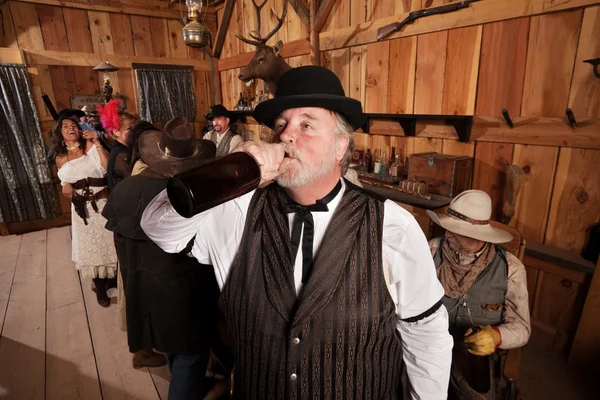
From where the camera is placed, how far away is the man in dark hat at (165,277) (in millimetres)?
1735

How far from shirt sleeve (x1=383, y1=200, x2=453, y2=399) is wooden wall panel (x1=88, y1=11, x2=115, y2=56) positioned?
5692mm

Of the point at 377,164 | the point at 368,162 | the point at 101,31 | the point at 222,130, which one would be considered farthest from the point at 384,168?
the point at 101,31

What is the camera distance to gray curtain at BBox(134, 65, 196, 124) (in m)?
5.45

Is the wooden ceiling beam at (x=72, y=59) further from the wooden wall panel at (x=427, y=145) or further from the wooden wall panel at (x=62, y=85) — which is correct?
the wooden wall panel at (x=427, y=145)

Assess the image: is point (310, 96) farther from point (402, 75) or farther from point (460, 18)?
point (402, 75)

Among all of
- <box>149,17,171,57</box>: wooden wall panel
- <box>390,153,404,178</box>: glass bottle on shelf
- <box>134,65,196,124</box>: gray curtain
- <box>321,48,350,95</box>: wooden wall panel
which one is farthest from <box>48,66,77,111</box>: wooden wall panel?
<box>390,153,404,178</box>: glass bottle on shelf

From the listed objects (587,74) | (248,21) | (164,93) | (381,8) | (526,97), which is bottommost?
(526,97)

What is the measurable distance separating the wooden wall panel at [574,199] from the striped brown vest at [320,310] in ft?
6.32

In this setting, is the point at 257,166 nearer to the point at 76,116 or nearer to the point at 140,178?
the point at 140,178

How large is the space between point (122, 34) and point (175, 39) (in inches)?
31.5

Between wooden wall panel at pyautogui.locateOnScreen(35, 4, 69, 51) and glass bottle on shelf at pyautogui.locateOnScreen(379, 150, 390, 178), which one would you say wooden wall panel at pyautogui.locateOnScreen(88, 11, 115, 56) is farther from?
glass bottle on shelf at pyautogui.locateOnScreen(379, 150, 390, 178)

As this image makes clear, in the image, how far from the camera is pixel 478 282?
1.73 metres

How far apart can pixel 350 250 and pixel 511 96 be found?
2172 millimetres

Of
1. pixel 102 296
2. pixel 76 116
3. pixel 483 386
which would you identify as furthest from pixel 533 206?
pixel 76 116
